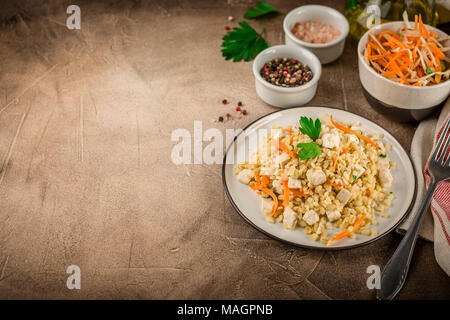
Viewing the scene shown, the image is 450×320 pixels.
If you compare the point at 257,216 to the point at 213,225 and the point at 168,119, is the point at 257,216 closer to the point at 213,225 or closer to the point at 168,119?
the point at 213,225

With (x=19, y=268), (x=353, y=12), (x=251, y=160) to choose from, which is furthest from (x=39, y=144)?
(x=353, y=12)

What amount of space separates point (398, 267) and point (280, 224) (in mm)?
475

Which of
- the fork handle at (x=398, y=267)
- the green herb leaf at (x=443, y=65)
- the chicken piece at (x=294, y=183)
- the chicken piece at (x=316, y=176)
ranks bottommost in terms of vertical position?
the fork handle at (x=398, y=267)

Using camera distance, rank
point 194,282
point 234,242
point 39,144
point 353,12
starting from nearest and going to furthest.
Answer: point 194,282 < point 234,242 < point 39,144 < point 353,12

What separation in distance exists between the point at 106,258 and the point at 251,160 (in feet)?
2.52

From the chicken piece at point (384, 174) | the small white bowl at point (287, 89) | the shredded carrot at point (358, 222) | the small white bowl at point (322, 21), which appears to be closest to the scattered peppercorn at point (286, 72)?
the small white bowl at point (287, 89)

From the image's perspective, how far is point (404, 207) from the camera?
1713 mm

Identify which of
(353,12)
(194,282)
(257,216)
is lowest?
(194,282)

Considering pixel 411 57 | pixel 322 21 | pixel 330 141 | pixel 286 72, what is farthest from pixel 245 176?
pixel 322 21

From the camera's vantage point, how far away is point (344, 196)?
169 cm

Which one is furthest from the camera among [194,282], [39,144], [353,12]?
[353,12]

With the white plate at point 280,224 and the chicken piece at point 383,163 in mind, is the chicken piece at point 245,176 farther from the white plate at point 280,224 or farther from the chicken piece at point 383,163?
the chicken piece at point 383,163

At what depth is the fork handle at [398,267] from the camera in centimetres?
156

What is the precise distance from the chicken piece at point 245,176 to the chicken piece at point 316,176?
0.85ft
